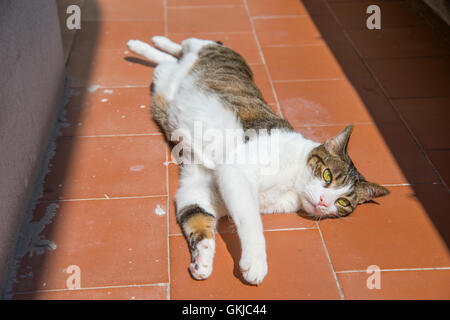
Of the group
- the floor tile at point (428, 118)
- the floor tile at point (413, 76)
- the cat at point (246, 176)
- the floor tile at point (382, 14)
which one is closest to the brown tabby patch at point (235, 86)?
the cat at point (246, 176)

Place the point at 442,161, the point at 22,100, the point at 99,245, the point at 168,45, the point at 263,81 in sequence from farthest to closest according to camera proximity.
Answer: the point at 168,45 < the point at 263,81 < the point at 442,161 < the point at 22,100 < the point at 99,245

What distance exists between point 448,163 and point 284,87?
1225 mm

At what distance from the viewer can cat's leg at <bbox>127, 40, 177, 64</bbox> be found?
140 inches

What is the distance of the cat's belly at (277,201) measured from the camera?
7.86 feet

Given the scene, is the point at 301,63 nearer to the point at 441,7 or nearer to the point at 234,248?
the point at 441,7

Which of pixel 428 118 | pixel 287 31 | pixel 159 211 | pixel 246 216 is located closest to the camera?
pixel 246 216

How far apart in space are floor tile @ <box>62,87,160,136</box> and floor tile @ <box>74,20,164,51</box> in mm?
688

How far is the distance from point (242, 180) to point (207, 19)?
8.24ft

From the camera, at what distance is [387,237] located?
7.85ft

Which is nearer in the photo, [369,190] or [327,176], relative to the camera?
[327,176]

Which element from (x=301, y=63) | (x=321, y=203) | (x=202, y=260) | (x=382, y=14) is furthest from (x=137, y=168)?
(x=382, y=14)

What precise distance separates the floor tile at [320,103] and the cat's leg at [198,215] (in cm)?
90

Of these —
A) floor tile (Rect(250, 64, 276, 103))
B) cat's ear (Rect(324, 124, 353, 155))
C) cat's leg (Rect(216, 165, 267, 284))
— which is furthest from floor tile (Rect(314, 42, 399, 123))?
cat's leg (Rect(216, 165, 267, 284))
